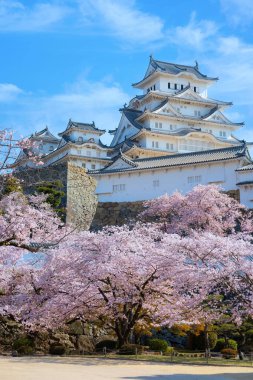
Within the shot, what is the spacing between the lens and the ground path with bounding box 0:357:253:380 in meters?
9.96

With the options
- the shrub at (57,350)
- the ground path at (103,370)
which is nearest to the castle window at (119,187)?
the shrub at (57,350)

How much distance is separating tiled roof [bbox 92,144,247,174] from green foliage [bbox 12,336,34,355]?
59.3ft

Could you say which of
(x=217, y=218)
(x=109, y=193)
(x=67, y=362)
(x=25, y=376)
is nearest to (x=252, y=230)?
(x=217, y=218)

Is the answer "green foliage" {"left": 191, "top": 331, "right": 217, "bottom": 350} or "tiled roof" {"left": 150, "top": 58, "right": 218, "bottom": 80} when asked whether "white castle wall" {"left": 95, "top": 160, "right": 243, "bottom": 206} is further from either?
"tiled roof" {"left": 150, "top": 58, "right": 218, "bottom": 80}

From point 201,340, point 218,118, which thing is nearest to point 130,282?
point 201,340

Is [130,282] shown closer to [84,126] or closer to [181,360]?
[181,360]

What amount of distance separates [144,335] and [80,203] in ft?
43.0

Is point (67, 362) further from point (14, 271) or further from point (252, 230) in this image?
point (252, 230)

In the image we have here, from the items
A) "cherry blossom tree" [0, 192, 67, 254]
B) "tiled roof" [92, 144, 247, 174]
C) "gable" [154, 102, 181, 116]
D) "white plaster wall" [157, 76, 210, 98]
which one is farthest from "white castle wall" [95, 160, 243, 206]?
"white plaster wall" [157, 76, 210, 98]

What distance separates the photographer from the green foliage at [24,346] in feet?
47.3

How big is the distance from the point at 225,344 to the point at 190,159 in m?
15.9

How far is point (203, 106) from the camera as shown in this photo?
47312mm

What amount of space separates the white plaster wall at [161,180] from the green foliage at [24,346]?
17275mm

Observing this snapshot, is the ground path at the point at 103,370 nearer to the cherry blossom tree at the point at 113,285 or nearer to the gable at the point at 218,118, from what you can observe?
the cherry blossom tree at the point at 113,285
